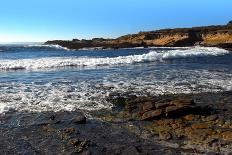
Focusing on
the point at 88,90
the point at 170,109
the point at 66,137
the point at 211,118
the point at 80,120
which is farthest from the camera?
the point at 88,90

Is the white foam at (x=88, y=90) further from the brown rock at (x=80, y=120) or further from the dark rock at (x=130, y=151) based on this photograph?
the dark rock at (x=130, y=151)

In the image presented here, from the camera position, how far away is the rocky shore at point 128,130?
380 inches

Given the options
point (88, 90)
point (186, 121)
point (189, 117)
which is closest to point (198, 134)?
point (186, 121)

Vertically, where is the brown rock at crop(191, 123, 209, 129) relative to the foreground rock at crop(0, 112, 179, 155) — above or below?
above

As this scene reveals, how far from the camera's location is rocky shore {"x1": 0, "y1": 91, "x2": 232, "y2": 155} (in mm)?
9641

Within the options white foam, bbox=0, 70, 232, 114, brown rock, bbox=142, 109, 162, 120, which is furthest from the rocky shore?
white foam, bbox=0, 70, 232, 114

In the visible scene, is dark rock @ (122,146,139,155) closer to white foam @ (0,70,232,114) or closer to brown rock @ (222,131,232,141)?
brown rock @ (222,131,232,141)

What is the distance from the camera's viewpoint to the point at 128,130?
11250 millimetres

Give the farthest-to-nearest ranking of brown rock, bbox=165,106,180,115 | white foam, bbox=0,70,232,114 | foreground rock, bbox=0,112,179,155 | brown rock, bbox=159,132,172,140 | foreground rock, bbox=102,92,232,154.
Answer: white foam, bbox=0,70,232,114 < brown rock, bbox=165,106,180,115 < brown rock, bbox=159,132,172,140 < foreground rock, bbox=102,92,232,154 < foreground rock, bbox=0,112,179,155

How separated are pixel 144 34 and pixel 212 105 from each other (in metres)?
87.1

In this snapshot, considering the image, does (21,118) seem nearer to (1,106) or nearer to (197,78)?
(1,106)

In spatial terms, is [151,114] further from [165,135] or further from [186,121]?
[165,135]

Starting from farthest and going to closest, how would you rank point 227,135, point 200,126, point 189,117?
point 189,117
point 200,126
point 227,135

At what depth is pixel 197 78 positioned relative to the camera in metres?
22.6
